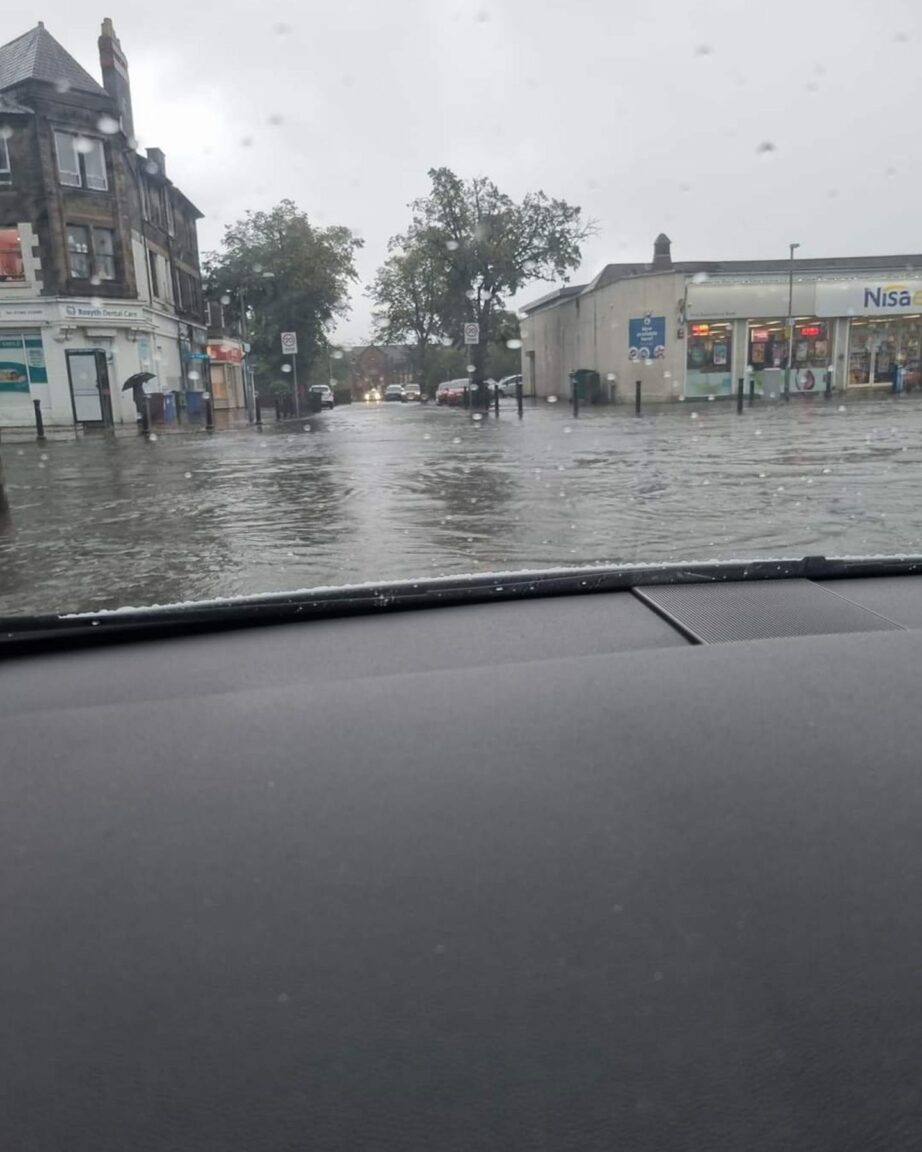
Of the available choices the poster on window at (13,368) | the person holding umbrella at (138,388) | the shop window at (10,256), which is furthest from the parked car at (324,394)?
the shop window at (10,256)

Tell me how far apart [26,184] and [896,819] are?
14.1 m

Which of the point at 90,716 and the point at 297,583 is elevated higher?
the point at 90,716

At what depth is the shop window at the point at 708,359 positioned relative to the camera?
36.0 metres

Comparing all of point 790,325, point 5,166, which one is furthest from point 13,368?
point 790,325

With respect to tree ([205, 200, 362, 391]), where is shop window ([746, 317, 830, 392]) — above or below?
below

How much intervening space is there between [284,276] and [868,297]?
900 inches

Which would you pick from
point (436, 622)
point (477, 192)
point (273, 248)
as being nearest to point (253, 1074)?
point (436, 622)

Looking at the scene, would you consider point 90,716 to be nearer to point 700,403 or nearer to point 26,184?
point 26,184

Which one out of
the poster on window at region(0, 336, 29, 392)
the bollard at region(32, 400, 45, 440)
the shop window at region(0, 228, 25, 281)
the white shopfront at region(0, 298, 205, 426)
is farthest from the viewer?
the bollard at region(32, 400, 45, 440)

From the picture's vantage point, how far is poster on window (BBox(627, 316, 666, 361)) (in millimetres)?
35969

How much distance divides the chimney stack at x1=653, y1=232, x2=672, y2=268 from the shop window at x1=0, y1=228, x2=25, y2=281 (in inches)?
1166

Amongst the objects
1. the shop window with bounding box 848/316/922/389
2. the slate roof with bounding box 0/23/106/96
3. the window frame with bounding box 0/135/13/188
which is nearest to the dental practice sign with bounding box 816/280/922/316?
the shop window with bounding box 848/316/922/389

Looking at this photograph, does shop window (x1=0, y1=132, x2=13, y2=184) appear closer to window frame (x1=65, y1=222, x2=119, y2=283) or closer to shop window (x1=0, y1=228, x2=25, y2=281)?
shop window (x1=0, y1=228, x2=25, y2=281)

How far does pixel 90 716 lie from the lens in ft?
6.44
